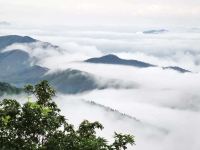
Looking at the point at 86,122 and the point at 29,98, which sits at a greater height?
the point at 29,98

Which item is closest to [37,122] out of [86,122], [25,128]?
[25,128]

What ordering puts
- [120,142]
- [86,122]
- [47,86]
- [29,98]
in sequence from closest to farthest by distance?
[29,98] → [120,142] → [47,86] → [86,122]

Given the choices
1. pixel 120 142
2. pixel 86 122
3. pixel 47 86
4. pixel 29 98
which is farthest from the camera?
pixel 86 122

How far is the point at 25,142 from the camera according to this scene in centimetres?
4238

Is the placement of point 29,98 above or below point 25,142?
above

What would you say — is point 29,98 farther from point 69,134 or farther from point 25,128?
point 69,134

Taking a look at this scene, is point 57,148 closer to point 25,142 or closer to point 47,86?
point 25,142

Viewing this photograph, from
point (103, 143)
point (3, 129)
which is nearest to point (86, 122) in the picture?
point (103, 143)

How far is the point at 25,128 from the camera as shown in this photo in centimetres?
4216

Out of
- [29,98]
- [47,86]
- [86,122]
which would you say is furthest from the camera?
[86,122]

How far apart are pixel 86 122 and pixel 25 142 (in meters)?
9.82

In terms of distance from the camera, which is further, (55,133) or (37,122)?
(55,133)

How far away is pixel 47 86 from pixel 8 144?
8.53 m

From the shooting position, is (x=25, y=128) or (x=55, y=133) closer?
(x=25, y=128)
